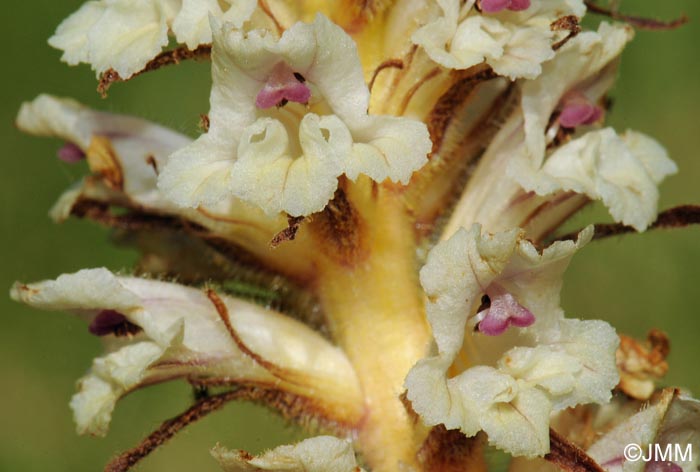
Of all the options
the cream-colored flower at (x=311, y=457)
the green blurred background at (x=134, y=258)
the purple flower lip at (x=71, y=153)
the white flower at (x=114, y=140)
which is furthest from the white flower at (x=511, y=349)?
the green blurred background at (x=134, y=258)

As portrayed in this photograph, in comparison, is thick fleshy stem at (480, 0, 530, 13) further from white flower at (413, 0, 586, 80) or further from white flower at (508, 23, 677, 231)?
white flower at (508, 23, 677, 231)

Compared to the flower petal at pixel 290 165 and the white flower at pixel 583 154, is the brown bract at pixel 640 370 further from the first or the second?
the flower petal at pixel 290 165

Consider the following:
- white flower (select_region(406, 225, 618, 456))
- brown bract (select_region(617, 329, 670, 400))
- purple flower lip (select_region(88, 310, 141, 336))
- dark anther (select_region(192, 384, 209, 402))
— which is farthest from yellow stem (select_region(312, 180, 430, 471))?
brown bract (select_region(617, 329, 670, 400))

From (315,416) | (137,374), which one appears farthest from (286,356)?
(137,374)

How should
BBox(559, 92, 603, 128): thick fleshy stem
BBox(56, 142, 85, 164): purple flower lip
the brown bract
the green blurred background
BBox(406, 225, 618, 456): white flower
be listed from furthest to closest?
the green blurred background < BBox(56, 142, 85, 164): purple flower lip < the brown bract < BBox(559, 92, 603, 128): thick fleshy stem < BBox(406, 225, 618, 456): white flower

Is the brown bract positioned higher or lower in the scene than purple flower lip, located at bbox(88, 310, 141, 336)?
lower

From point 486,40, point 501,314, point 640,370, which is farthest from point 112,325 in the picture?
point 640,370
